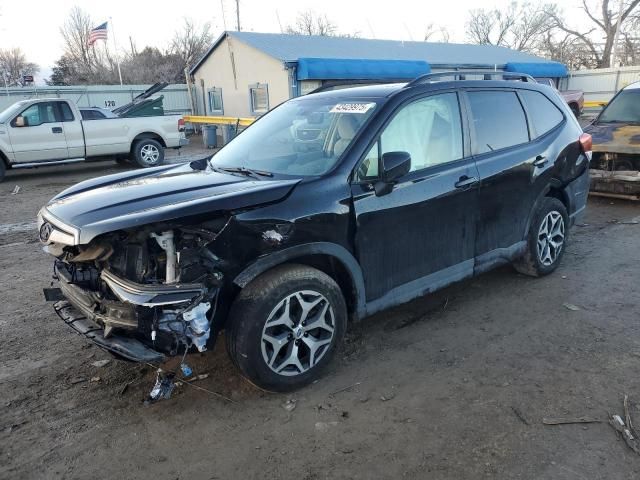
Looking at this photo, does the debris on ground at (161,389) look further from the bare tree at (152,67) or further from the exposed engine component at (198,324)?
the bare tree at (152,67)

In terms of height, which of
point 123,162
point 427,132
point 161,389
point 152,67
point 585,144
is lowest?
point 161,389

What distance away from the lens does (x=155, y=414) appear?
310cm

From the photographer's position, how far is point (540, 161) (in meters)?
4.69

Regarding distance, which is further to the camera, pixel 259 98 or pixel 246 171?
pixel 259 98

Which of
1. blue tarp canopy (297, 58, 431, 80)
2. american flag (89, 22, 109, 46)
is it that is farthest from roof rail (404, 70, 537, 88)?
american flag (89, 22, 109, 46)

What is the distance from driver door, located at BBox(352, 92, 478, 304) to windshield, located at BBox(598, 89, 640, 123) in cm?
602

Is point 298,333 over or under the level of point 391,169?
under

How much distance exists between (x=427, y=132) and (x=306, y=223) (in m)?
1.38

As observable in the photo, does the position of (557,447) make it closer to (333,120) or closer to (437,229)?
(437,229)

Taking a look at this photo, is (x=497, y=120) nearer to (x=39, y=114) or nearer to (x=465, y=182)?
(x=465, y=182)

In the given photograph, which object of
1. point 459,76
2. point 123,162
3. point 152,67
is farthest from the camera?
point 152,67

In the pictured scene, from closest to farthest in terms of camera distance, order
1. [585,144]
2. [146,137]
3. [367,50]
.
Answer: [585,144] → [146,137] → [367,50]

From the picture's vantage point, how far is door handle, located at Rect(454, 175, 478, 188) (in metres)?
3.94

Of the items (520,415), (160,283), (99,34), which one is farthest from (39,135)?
(99,34)
